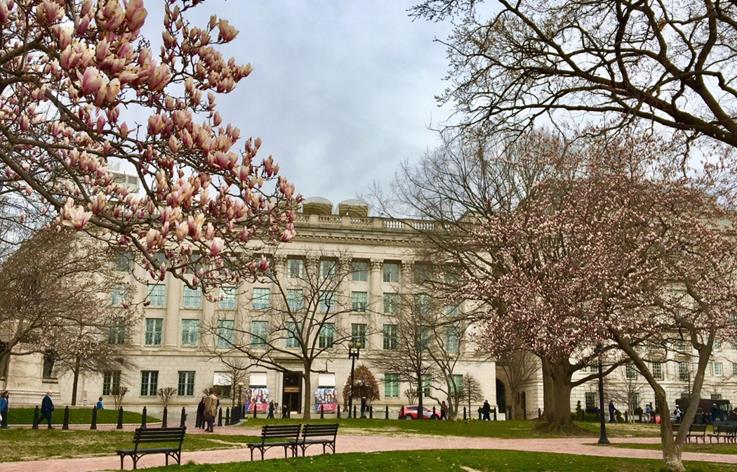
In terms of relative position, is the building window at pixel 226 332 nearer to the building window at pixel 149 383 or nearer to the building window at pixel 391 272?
the building window at pixel 149 383

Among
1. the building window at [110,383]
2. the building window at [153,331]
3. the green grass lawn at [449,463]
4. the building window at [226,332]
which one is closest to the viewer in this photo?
the green grass lawn at [449,463]

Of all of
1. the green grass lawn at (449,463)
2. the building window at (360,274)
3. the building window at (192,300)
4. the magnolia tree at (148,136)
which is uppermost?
the building window at (360,274)

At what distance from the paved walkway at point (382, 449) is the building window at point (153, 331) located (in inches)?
1557

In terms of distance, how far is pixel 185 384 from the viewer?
63469 millimetres

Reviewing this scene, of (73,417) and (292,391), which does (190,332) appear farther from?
(73,417)

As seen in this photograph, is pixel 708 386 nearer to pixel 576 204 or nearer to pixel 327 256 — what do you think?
pixel 327 256

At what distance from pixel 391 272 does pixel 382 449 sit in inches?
1992

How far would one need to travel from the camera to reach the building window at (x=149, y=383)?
62.4 metres

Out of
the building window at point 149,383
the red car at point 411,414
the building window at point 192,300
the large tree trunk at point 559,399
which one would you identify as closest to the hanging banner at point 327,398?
the red car at point 411,414

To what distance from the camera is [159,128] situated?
6.55 m

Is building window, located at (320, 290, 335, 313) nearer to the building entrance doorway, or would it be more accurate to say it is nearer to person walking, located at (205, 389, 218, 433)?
the building entrance doorway

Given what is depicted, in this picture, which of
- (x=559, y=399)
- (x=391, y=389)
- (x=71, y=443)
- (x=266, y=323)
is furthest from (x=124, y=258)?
(x=391, y=389)

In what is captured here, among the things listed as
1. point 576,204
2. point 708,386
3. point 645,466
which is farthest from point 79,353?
point 708,386

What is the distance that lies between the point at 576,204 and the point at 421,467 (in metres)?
11.6
